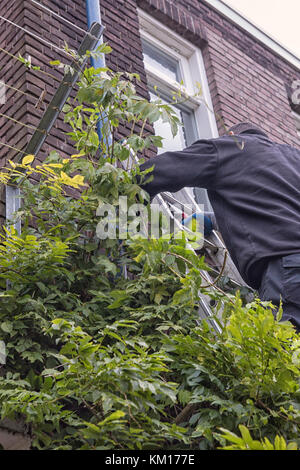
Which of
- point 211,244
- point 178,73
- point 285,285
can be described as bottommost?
point 285,285

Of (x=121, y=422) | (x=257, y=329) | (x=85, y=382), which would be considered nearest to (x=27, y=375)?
(x=85, y=382)

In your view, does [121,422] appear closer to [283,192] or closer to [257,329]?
[257,329]

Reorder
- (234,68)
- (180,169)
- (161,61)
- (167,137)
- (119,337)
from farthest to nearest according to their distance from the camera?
(234,68), (161,61), (167,137), (180,169), (119,337)

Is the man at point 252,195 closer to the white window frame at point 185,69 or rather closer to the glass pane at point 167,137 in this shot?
the glass pane at point 167,137

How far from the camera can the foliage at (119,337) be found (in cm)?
313

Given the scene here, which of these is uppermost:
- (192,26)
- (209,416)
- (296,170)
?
(192,26)

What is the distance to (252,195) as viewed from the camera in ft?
14.4

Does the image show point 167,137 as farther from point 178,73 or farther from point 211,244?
point 211,244

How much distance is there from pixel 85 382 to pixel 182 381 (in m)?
0.57

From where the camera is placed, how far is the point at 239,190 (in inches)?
174

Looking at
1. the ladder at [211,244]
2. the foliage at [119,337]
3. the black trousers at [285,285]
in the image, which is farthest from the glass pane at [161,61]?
the black trousers at [285,285]

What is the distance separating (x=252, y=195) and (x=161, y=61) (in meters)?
3.97

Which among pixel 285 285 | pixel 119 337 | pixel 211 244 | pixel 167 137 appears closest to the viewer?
pixel 119 337

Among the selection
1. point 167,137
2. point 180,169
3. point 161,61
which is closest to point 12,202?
point 180,169
